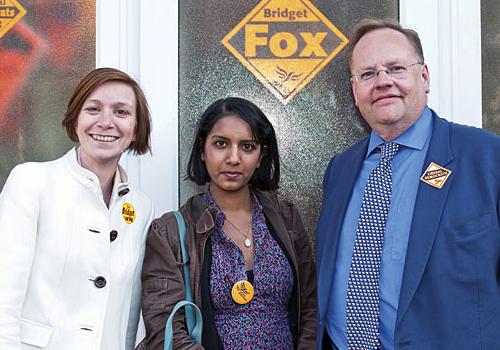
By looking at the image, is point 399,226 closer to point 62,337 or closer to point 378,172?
point 378,172

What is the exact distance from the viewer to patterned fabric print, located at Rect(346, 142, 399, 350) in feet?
6.80

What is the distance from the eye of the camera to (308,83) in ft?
9.87

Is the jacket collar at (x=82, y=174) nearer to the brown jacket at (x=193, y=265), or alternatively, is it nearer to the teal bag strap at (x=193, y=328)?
the brown jacket at (x=193, y=265)

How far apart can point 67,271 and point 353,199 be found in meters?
0.97

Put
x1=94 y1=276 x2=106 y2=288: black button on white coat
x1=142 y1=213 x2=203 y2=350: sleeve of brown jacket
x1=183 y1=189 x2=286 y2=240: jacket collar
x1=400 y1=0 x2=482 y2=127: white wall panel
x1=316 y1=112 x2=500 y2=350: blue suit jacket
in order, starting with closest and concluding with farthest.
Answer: x1=316 y1=112 x2=500 y2=350: blue suit jacket < x1=94 y1=276 x2=106 y2=288: black button on white coat < x1=142 y1=213 x2=203 y2=350: sleeve of brown jacket < x1=183 y1=189 x2=286 y2=240: jacket collar < x1=400 y1=0 x2=482 y2=127: white wall panel

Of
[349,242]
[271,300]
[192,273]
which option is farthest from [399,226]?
[192,273]

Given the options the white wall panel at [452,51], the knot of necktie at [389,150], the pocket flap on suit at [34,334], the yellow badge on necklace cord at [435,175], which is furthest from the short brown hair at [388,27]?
the pocket flap on suit at [34,334]

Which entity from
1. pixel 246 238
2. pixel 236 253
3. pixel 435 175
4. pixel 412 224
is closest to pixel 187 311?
pixel 236 253

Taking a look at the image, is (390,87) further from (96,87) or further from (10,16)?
(10,16)

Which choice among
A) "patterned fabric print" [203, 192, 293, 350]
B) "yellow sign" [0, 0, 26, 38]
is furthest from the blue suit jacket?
"yellow sign" [0, 0, 26, 38]

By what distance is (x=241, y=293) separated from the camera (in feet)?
7.64

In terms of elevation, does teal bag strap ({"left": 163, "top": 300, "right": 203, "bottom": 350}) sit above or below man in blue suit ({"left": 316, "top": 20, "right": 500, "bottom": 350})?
below

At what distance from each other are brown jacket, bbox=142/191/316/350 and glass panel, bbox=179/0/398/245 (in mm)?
369

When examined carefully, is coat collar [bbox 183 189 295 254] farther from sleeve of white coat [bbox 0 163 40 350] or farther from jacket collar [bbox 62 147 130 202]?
sleeve of white coat [bbox 0 163 40 350]
